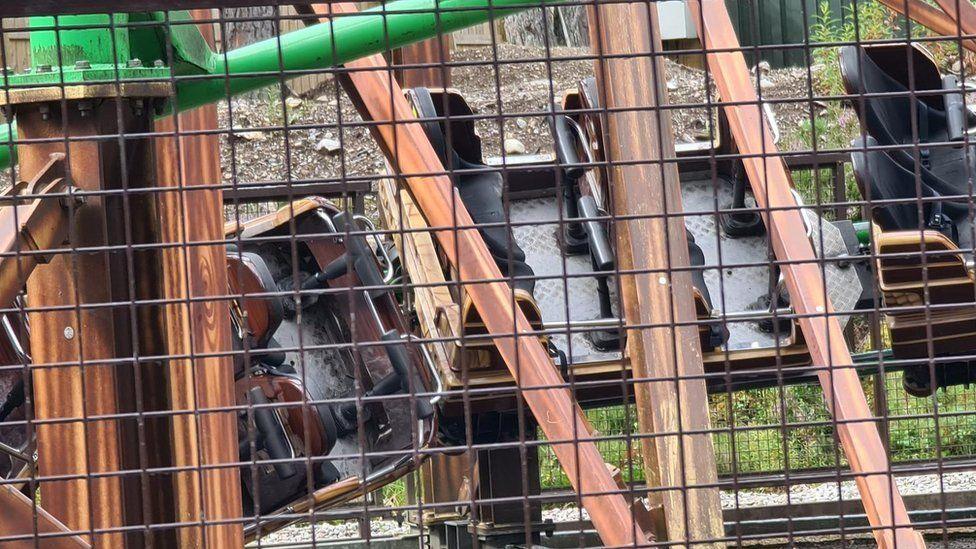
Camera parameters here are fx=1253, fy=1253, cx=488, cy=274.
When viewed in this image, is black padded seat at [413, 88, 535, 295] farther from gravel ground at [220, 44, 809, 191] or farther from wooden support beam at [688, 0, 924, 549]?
gravel ground at [220, 44, 809, 191]

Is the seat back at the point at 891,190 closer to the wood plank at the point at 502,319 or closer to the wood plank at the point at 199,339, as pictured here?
the wood plank at the point at 502,319

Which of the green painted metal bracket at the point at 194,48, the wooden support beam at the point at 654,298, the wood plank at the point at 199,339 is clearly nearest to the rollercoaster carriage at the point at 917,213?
the wooden support beam at the point at 654,298

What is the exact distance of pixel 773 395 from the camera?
7.65m

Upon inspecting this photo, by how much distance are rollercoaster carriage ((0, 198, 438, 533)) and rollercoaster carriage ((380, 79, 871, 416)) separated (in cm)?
18

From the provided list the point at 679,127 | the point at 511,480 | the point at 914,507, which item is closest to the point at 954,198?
the point at 511,480

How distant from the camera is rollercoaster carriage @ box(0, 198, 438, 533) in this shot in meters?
4.43

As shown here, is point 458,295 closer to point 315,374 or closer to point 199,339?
point 199,339

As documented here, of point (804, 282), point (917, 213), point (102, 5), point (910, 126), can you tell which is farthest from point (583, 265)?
point (102, 5)

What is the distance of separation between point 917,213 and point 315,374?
8.12ft

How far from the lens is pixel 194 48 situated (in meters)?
2.83

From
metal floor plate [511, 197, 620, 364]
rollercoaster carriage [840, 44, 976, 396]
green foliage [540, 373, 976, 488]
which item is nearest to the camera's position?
rollercoaster carriage [840, 44, 976, 396]

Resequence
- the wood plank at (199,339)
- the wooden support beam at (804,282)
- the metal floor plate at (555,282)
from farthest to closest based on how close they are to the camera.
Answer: the metal floor plate at (555,282), the wooden support beam at (804,282), the wood plank at (199,339)

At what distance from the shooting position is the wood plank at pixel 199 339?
271cm

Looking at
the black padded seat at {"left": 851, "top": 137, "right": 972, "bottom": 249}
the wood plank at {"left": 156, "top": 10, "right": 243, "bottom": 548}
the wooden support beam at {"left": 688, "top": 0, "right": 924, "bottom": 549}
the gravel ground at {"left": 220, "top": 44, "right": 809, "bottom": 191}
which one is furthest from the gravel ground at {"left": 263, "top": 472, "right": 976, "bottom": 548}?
the wood plank at {"left": 156, "top": 10, "right": 243, "bottom": 548}
